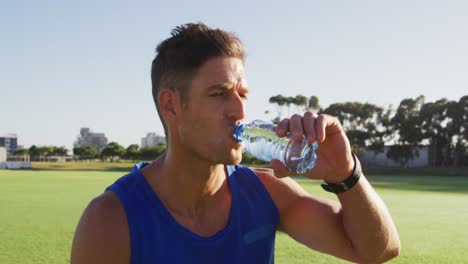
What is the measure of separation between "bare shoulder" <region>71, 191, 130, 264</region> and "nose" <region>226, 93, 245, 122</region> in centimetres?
57

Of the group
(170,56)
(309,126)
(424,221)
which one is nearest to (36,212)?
(424,221)

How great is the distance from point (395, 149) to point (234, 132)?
7030 centimetres

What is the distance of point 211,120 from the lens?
246 cm

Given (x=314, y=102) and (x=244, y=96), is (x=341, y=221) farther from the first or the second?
(x=314, y=102)

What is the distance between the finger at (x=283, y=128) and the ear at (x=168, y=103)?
0.71m

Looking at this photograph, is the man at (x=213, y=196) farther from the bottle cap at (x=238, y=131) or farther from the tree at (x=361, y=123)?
the tree at (x=361, y=123)

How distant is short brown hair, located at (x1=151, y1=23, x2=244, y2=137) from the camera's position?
8.36 feet

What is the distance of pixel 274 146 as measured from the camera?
2398 mm

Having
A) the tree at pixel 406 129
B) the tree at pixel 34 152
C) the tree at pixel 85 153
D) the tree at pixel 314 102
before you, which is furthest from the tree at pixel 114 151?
the tree at pixel 406 129

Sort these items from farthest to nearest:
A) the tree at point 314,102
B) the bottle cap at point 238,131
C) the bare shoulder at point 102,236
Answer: the tree at point 314,102 < the bottle cap at point 238,131 < the bare shoulder at point 102,236

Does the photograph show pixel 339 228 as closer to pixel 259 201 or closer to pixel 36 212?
pixel 259 201

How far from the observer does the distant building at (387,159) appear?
7419 cm

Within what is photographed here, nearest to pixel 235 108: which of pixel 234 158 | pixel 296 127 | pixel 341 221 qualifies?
pixel 234 158

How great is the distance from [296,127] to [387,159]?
7800 centimetres
